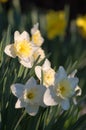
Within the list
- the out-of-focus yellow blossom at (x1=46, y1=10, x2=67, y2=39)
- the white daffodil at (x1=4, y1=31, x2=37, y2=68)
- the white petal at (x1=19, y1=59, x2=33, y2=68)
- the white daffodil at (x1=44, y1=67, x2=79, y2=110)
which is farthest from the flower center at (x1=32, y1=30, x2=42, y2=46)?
the out-of-focus yellow blossom at (x1=46, y1=10, x2=67, y2=39)

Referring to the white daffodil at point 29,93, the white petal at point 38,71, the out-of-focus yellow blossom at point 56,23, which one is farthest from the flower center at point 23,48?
the out-of-focus yellow blossom at point 56,23

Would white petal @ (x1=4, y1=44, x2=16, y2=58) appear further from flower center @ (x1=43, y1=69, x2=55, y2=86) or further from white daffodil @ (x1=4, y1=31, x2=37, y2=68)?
flower center @ (x1=43, y1=69, x2=55, y2=86)

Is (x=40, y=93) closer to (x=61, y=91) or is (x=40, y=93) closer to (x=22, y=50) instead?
(x=61, y=91)

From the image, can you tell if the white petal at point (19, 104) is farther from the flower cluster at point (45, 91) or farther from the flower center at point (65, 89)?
the flower center at point (65, 89)

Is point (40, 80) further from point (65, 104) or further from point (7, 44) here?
point (7, 44)

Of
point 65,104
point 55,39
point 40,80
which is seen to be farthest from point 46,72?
point 55,39

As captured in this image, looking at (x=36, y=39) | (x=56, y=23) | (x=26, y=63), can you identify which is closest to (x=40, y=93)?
(x=26, y=63)

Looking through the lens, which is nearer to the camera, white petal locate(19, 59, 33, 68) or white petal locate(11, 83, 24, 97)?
white petal locate(11, 83, 24, 97)
